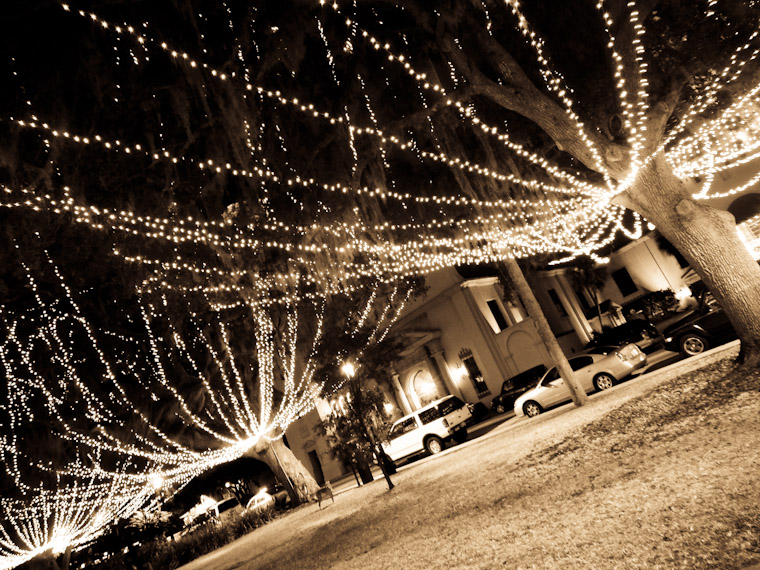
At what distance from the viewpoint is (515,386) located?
1961 centimetres

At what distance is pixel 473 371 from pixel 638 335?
7.58m

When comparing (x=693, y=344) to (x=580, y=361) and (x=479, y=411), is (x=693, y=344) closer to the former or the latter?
(x=580, y=361)

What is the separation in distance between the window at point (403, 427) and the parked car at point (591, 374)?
4697 millimetres

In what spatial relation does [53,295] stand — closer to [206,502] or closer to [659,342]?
[659,342]


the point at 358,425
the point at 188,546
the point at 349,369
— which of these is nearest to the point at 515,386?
the point at 358,425

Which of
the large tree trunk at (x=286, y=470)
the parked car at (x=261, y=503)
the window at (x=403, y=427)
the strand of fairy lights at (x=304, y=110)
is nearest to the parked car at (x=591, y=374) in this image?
the window at (x=403, y=427)

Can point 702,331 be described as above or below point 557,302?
below

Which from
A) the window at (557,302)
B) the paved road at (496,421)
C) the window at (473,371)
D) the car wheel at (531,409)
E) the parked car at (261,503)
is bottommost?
the paved road at (496,421)

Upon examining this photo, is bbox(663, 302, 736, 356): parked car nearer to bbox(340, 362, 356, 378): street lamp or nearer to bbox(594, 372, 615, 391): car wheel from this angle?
bbox(594, 372, 615, 391): car wheel

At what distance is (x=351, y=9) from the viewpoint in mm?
8438

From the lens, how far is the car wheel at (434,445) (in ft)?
55.0

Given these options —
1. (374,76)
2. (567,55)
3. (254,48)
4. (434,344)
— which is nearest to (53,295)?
(254,48)

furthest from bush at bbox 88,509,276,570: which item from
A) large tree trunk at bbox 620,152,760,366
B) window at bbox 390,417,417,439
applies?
large tree trunk at bbox 620,152,760,366

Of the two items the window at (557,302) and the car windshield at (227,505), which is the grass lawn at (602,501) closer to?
the window at (557,302)
